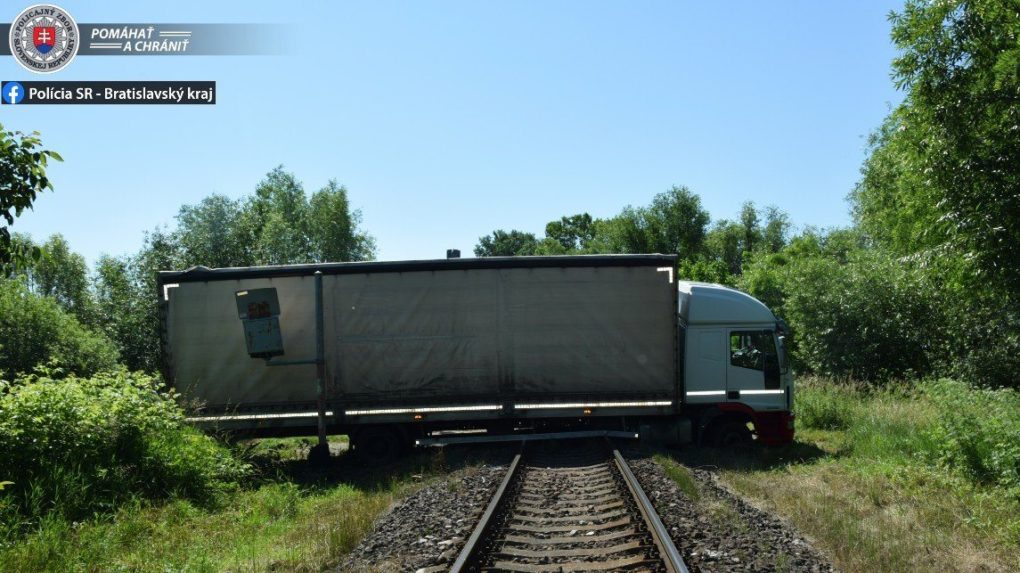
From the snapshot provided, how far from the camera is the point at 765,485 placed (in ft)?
35.7

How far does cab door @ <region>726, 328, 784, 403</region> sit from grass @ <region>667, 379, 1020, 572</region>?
3.62 ft

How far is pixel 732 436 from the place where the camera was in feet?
48.9

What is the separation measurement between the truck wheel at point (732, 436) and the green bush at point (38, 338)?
28.4 meters

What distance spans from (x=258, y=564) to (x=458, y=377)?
23.8 ft

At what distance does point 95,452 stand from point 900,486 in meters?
10.9

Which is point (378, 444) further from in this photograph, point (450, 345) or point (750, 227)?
point (750, 227)

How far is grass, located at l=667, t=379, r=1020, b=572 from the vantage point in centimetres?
727

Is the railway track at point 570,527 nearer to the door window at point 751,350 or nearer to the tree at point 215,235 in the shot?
the door window at point 751,350

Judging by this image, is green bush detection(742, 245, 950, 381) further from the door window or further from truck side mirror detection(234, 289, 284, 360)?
truck side mirror detection(234, 289, 284, 360)

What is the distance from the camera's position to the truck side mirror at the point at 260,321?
13836 mm

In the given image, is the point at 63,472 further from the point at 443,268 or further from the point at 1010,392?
the point at 1010,392

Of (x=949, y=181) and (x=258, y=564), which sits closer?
(x=258, y=564)

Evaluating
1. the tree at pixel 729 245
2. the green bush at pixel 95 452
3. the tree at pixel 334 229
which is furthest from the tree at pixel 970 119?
the tree at pixel 729 245

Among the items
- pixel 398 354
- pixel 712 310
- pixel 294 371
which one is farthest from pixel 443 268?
pixel 712 310
